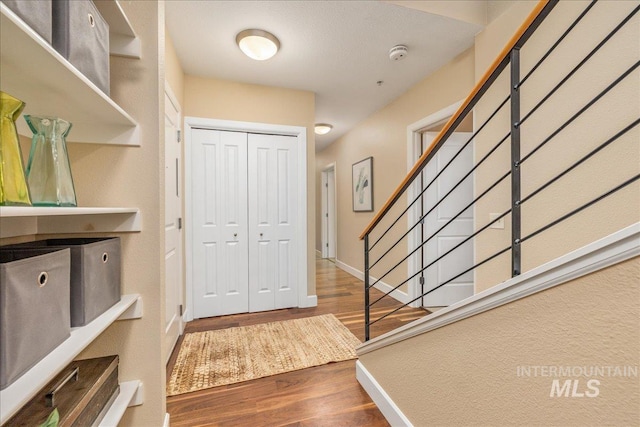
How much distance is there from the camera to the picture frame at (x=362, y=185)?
3826 millimetres

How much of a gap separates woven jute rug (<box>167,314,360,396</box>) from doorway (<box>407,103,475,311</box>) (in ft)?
3.88

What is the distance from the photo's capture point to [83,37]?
2.61 ft

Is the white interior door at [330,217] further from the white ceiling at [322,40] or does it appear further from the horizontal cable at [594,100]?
the horizontal cable at [594,100]

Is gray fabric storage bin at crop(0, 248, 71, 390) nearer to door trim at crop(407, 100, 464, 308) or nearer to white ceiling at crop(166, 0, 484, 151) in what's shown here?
white ceiling at crop(166, 0, 484, 151)

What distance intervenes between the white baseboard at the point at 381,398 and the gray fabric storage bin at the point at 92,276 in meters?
1.40

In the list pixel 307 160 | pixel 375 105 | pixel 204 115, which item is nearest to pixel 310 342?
pixel 307 160

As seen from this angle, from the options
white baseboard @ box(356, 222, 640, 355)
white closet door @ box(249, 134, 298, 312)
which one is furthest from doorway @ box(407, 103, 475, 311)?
white baseboard @ box(356, 222, 640, 355)

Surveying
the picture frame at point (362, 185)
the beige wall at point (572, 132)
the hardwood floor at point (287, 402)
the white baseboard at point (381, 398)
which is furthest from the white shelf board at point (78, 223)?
the picture frame at point (362, 185)

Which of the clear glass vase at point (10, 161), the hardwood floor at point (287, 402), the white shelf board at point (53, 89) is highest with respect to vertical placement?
the white shelf board at point (53, 89)

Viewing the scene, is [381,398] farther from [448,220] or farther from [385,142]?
[385,142]

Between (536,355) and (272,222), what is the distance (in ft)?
8.28

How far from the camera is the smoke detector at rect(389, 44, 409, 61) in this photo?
7.32ft

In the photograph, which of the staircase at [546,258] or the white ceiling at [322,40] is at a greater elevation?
the white ceiling at [322,40]

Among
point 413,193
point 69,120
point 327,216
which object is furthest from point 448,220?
point 327,216
